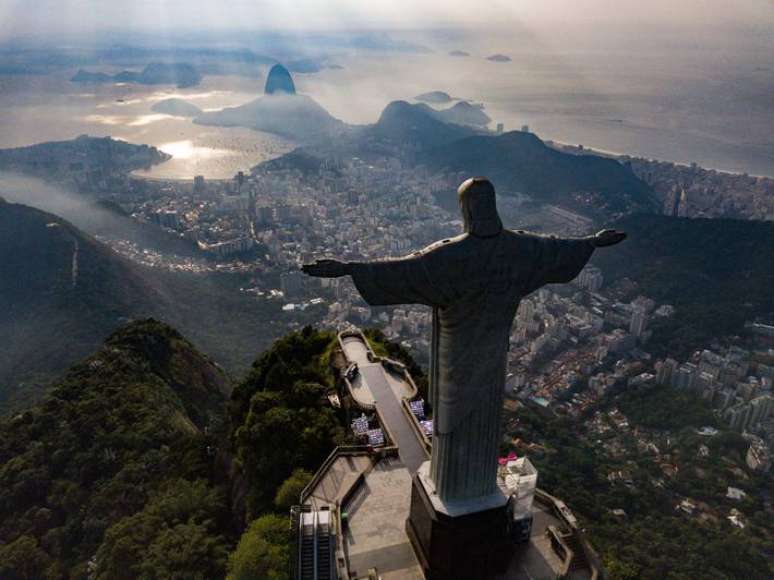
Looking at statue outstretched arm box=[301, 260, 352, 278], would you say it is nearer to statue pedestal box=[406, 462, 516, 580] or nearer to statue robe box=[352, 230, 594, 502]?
statue robe box=[352, 230, 594, 502]

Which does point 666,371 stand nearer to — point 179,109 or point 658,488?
point 658,488

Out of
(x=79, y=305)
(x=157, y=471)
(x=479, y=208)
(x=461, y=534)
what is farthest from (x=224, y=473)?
(x=79, y=305)

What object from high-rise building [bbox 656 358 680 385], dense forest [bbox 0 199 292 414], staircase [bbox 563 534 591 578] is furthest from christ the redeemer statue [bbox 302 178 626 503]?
high-rise building [bbox 656 358 680 385]

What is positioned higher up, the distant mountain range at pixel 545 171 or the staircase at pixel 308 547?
the staircase at pixel 308 547

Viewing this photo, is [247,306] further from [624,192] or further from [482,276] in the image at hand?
[624,192]

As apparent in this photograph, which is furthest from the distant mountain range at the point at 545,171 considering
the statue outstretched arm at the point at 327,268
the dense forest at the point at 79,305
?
the statue outstretched arm at the point at 327,268

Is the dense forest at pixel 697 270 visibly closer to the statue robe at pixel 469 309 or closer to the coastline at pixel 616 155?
the coastline at pixel 616 155

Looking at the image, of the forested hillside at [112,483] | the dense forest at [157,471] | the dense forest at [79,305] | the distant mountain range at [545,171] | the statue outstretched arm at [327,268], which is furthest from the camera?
the distant mountain range at [545,171]
